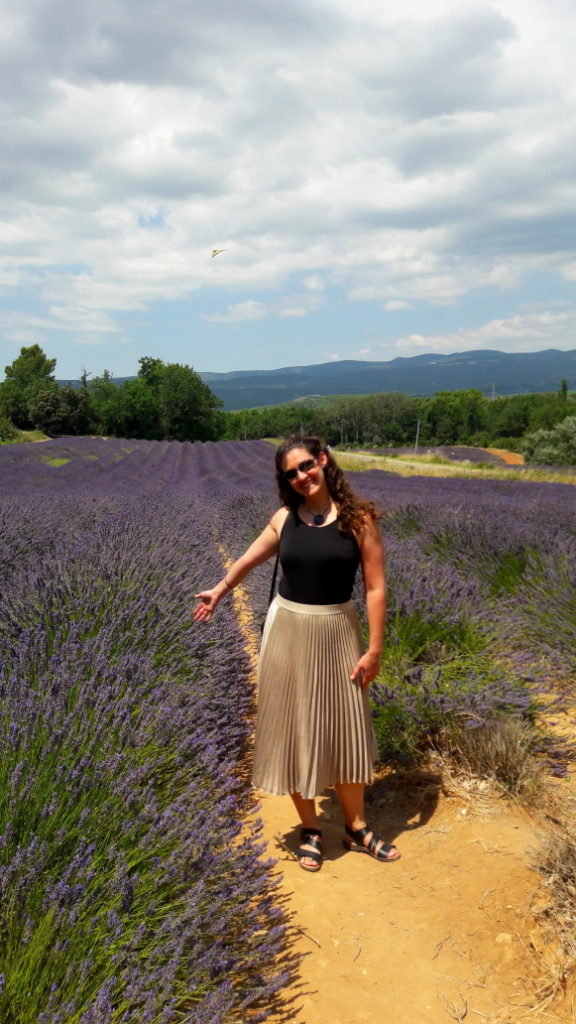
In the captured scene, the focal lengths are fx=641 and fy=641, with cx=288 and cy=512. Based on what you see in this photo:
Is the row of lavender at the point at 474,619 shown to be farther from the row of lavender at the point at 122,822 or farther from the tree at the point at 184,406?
the tree at the point at 184,406

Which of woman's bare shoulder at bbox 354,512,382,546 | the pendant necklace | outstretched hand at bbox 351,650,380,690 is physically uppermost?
the pendant necklace

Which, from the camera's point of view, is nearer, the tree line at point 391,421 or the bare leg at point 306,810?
the bare leg at point 306,810

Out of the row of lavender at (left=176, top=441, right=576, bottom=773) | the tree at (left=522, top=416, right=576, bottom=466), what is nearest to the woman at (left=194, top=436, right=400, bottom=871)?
the row of lavender at (left=176, top=441, right=576, bottom=773)

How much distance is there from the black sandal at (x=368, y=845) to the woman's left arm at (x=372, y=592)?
1.93 ft

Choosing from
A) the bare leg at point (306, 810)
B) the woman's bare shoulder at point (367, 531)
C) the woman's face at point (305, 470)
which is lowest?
the bare leg at point (306, 810)

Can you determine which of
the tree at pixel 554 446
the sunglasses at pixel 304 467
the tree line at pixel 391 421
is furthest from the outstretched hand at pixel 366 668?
the tree line at pixel 391 421

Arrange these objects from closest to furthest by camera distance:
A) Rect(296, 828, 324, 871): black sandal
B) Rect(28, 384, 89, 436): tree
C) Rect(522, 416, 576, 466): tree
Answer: Rect(296, 828, 324, 871): black sandal, Rect(522, 416, 576, 466): tree, Rect(28, 384, 89, 436): tree

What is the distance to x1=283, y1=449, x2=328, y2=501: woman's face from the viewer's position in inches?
79.8

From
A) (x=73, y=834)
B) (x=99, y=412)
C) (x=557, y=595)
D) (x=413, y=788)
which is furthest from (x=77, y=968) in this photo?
(x=99, y=412)

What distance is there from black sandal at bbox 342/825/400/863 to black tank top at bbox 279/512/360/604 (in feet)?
2.75

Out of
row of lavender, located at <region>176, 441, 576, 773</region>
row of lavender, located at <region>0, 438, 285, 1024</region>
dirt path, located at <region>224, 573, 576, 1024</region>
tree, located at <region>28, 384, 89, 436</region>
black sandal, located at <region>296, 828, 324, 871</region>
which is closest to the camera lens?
row of lavender, located at <region>0, 438, 285, 1024</region>

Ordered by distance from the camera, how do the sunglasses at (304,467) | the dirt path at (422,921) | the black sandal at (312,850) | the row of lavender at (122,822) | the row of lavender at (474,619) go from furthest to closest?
the row of lavender at (474,619)
the black sandal at (312,850)
the sunglasses at (304,467)
the dirt path at (422,921)
the row of lavender at (122,822)

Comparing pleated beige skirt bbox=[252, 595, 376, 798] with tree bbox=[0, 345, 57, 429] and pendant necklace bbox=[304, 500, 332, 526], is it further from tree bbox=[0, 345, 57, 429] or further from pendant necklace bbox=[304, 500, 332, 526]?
tree bbox=[0, 345, 57, 429]

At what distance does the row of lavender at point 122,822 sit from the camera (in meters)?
1.15
